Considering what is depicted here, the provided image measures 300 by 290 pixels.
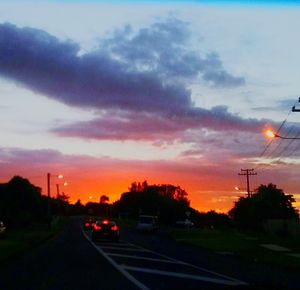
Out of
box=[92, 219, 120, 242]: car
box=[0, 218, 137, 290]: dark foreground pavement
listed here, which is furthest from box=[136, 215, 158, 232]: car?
box=[0, 218, 137, 290]: dark foreground pavement

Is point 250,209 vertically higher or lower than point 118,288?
higher

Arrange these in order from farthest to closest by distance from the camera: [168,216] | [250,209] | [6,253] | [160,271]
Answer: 1. [168,216]
2. [250,209]
3. [6,253]
4. [160,271]

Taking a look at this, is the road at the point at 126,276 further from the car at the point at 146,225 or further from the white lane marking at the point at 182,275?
the car at the point at 146,225

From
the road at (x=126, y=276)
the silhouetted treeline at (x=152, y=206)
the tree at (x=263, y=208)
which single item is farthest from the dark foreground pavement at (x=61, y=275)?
the silhouetted treeline at (x=152, y=206)

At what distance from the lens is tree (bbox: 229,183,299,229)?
309 feet

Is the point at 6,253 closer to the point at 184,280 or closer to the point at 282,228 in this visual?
the point at 184,280

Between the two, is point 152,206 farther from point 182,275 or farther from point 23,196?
point 182,275

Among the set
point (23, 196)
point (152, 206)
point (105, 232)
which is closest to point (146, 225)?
point (105, 232)

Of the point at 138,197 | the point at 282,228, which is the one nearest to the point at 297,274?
the point at 282,228

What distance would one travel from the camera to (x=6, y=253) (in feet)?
98.4

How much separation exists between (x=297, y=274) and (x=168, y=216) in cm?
11509

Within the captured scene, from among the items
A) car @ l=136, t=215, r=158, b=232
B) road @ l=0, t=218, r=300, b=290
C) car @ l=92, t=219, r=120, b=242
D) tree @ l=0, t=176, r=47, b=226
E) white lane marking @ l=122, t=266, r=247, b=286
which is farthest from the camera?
tree @ l=0, t=176, r=47, b=226

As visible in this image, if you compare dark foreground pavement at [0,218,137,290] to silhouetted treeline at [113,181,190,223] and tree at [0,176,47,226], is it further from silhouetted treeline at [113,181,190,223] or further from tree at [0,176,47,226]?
silhouetted treeline at [113,181,190,223]

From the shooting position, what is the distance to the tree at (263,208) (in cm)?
9419
